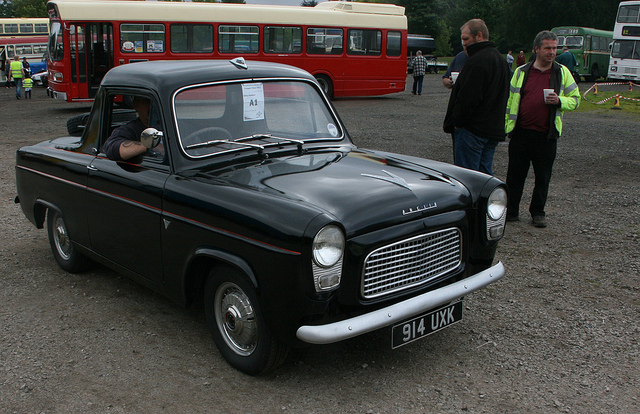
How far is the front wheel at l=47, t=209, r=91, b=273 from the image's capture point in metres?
5.28

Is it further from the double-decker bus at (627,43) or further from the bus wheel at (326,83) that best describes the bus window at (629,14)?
the bus wheel at (326,83)

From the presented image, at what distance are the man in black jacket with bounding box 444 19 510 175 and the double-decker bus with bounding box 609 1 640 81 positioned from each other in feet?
95.6

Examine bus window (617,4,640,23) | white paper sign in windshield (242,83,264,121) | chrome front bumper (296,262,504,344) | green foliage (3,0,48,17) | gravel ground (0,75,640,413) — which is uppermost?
green foliage (3,0,48,17)

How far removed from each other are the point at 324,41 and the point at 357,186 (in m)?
18.9

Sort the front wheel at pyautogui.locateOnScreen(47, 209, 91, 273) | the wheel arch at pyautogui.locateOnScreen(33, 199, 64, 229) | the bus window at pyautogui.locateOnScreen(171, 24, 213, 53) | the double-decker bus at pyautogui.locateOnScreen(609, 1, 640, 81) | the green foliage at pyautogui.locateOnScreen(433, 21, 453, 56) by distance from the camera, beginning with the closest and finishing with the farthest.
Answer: the front wheel at pyautogui.locateOnScreen(47, 209, 91, 273) < the wheel arch at pyautogui.locateOnScreen(33, 199, 64, 229) < the bus window at pyautogui.locateOnScreen(171, 24, 213, 53) < the double-decker bus at pyautogui.locateOnScreen(609, 1, 640, 81) < the green foliage at pyautogui.locateOnScreen(433, 21, 453, 56)

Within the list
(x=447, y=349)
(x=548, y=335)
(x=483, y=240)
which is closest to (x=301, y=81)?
(x=483, y=240)

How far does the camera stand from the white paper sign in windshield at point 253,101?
435 cm

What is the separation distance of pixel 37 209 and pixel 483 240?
3.96 meters

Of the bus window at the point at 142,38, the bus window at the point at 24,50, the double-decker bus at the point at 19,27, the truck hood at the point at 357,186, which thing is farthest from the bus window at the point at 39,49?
the truck hood at the point at 357,186

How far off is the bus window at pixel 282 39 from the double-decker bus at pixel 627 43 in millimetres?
19140

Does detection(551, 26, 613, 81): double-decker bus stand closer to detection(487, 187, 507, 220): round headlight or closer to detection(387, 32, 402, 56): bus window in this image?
detection(387, 32, 402, 56): bus window

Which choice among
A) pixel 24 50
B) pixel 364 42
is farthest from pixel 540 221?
pixel 24 50

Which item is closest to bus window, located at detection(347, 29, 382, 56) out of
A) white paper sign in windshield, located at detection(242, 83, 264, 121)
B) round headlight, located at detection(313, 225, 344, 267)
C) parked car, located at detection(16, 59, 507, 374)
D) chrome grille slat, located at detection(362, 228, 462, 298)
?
parked car, located at detection(16, 59, 507, 374)

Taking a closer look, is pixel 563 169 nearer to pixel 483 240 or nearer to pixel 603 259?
pixel 603 259
